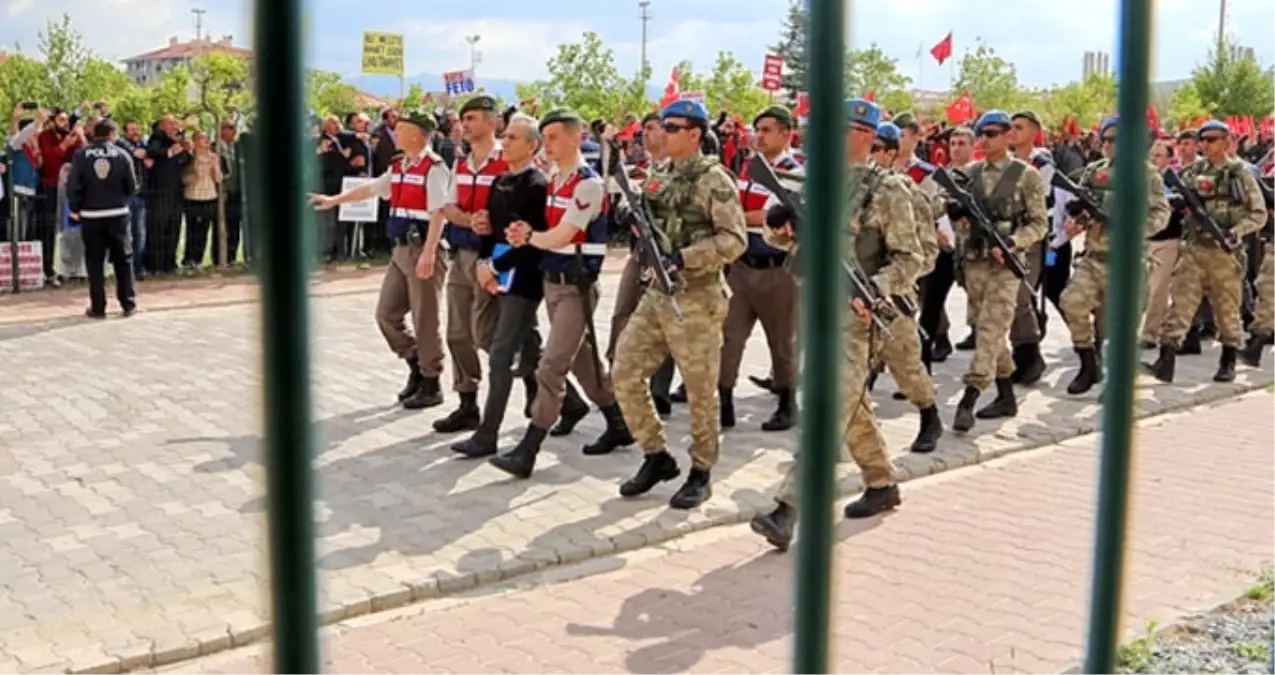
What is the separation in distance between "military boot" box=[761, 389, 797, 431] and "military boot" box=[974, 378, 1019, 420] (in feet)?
3.64

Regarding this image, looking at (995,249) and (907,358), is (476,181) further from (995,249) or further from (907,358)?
(995,249)

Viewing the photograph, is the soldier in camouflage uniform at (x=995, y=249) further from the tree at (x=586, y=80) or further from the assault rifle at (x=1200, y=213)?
the tree at (x=586, y=80)

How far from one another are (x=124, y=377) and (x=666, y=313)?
4.70 meters

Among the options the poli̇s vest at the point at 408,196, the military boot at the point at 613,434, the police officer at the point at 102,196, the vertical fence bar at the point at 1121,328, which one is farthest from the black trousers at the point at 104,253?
the vertical fence bar at the point at 1121,328

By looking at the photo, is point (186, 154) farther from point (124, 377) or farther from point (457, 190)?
point (457, 190)

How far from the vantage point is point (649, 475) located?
6.02 m

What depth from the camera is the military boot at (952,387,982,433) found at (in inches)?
291

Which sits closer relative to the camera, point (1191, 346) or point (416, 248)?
point (416, 248)

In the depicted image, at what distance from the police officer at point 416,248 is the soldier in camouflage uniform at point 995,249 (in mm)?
2922

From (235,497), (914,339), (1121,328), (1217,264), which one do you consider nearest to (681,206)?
(914,339)

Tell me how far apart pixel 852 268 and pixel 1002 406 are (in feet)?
8.89

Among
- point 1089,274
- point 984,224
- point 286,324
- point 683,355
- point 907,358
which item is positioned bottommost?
point 907,358

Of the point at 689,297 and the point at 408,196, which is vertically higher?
the point at 408,196

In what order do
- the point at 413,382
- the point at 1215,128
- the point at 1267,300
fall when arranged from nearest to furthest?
the point at 413,382 < the point at 1215,128 < the point at 1267,300
